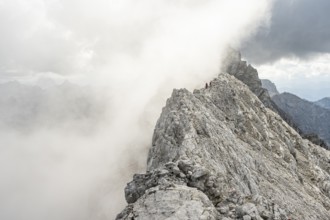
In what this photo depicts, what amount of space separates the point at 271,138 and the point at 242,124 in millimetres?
8167

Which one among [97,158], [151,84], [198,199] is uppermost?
[151,84]

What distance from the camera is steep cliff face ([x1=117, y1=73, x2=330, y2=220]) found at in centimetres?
4266

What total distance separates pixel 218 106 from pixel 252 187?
30.3 m

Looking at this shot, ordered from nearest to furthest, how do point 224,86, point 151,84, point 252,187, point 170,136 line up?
point 252,187 → point 170,136 → point 224,86 → point 151,84

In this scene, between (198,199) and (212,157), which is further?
(212,157)

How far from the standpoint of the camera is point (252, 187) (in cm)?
7269

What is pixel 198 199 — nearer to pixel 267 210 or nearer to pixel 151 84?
pixel 267 210

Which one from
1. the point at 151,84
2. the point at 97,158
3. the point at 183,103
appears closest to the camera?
the point at 183,103

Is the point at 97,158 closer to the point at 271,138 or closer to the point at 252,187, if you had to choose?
the point at 271,138

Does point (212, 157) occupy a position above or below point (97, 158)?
below

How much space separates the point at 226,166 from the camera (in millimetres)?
73500

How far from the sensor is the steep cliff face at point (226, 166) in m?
42.7

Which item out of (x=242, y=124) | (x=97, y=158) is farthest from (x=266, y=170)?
(x=97, y=158)

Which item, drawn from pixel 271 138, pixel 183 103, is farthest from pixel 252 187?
pixel 271 138
